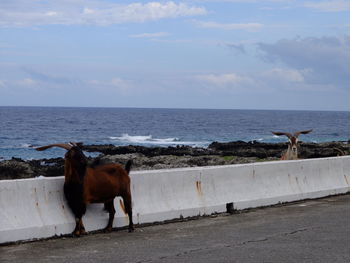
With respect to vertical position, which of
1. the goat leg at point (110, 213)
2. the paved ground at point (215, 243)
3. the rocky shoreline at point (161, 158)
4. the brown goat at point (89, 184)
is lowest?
the rocky shoreline at point (161, 158)

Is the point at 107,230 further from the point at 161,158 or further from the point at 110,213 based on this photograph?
the point at 161,158

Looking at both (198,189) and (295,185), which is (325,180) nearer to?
(295,185)

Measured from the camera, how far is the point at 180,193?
12.0m

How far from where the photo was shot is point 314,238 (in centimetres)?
989

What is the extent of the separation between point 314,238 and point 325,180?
5.92 metres

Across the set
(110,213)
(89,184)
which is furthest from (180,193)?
(89,184)

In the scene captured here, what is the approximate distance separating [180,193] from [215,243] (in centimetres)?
259

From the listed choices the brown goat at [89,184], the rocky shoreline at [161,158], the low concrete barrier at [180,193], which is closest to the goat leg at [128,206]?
the brown goat at [89,184]

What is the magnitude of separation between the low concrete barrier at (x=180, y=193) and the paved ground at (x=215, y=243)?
0.27 metres

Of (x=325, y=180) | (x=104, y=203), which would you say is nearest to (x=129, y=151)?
(x=325, y=180)

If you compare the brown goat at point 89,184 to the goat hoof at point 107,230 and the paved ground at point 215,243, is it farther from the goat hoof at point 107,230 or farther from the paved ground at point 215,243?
the paved ground at point 215,243

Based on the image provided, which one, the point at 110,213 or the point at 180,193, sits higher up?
the point at 180,193

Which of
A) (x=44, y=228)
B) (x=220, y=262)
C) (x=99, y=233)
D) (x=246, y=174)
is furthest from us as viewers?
(x=246, y=174)

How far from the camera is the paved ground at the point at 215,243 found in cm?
850
